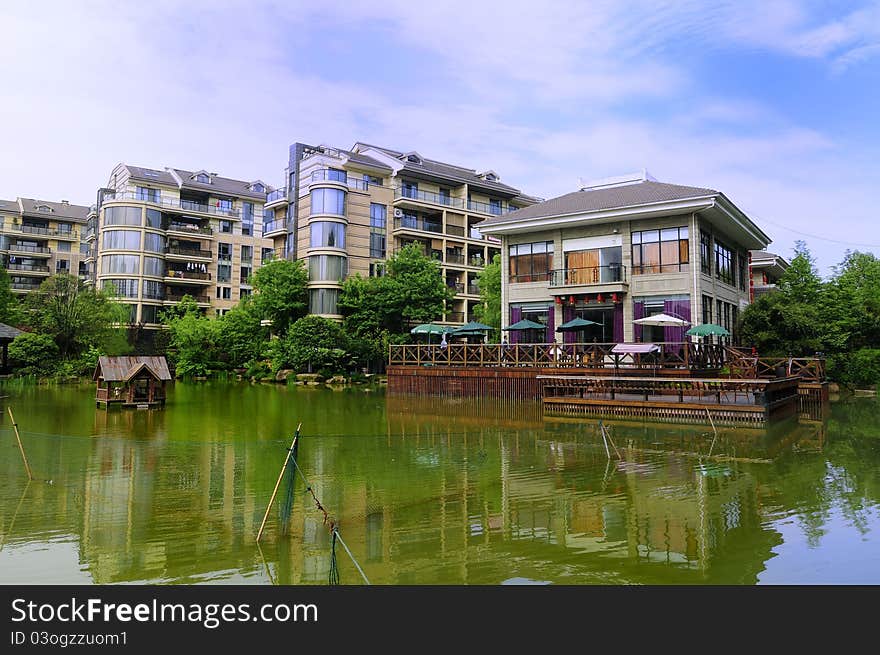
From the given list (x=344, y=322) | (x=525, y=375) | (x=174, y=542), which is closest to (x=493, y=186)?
(x=344, y=322)

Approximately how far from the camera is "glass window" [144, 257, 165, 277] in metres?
49.6

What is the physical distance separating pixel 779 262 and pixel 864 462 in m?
31.0

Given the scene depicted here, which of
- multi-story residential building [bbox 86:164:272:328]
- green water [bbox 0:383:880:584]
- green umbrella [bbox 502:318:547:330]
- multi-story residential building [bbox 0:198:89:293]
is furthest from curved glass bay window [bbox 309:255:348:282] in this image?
multi-story residential building [bbox 0:198:89:293]

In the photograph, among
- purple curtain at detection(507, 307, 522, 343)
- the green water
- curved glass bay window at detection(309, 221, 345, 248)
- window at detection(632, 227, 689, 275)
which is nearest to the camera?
the green water

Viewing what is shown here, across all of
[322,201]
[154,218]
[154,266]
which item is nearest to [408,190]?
[322,201]

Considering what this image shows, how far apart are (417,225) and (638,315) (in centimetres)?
2429

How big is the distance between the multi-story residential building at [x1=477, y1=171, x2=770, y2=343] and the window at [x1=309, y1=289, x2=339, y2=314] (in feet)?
49.1

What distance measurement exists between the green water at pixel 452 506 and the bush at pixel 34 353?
73.6ft

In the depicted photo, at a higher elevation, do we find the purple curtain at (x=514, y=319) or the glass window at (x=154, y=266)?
the glass window at (x=154, y=266)

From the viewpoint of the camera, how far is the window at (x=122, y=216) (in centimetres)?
4916

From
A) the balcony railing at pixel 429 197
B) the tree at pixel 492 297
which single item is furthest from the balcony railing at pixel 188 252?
the tree at pixel 492 297

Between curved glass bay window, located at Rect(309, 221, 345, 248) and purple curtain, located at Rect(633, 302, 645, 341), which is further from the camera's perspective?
curved glass bay window, located at Rect(309, 221, 345, 248)

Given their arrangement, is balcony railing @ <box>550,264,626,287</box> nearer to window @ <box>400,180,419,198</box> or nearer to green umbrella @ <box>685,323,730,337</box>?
green umbrella @ <box>685,323,730,337</box>

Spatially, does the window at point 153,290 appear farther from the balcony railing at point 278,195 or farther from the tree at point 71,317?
the balcony railing at point 278,195
